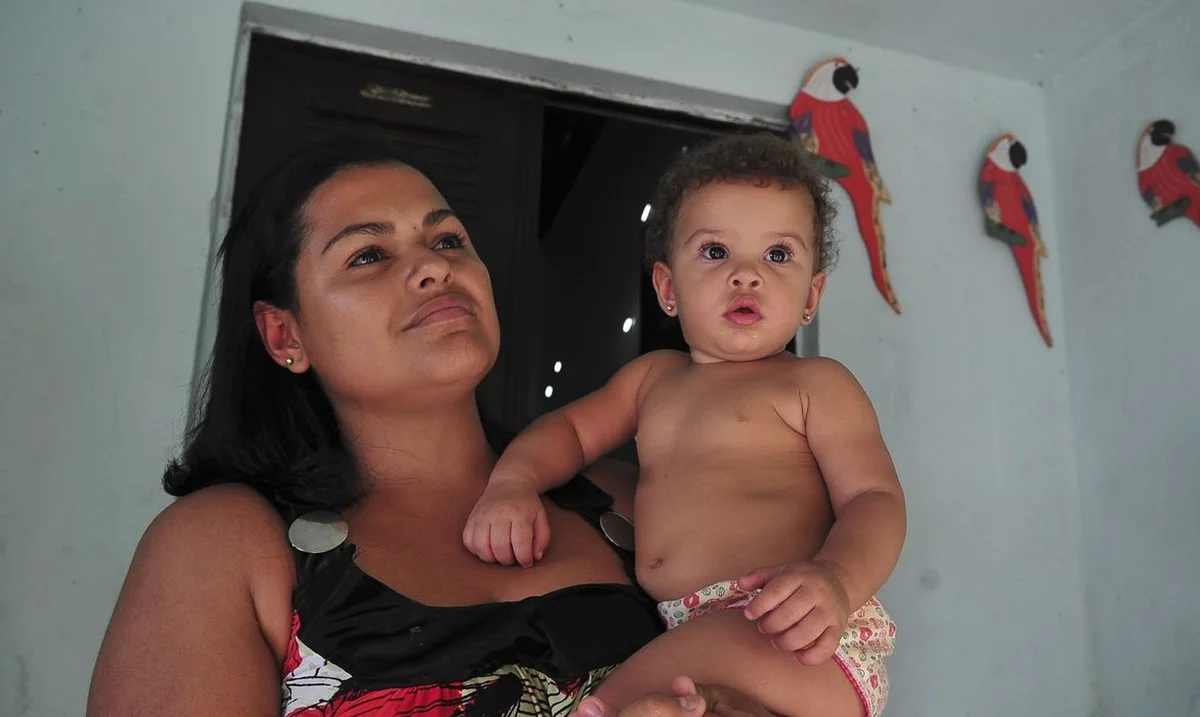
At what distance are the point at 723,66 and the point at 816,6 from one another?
0.27 meters

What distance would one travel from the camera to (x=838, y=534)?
3.16 feet

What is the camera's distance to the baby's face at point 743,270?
1.19m

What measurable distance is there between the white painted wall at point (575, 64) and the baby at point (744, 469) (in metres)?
0.91

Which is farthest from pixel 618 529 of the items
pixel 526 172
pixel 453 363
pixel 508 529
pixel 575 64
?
pixel 575 64

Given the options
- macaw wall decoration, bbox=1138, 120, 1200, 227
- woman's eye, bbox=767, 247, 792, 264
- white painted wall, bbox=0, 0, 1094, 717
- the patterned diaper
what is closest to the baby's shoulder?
woman's eye, bbox=767, 247, 792, 264

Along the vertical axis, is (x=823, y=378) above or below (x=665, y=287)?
below

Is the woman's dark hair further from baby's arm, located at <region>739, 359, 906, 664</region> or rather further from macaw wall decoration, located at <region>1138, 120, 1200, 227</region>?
macaw wall decoration, located at <region>1138, 120, 1200, 227</region>

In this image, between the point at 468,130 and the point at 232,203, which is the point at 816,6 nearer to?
the point at 468,130

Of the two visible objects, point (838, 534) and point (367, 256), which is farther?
point (367, 256)

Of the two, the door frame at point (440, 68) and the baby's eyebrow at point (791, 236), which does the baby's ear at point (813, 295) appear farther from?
the door frame at point (440, 68)

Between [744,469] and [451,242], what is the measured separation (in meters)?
0.50

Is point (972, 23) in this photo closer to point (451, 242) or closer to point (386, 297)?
point (451, 242)

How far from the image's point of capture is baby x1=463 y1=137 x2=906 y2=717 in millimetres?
867

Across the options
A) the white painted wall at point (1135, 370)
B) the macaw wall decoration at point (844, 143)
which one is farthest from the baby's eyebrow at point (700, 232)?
the white painted wall at point (1135, 370)
